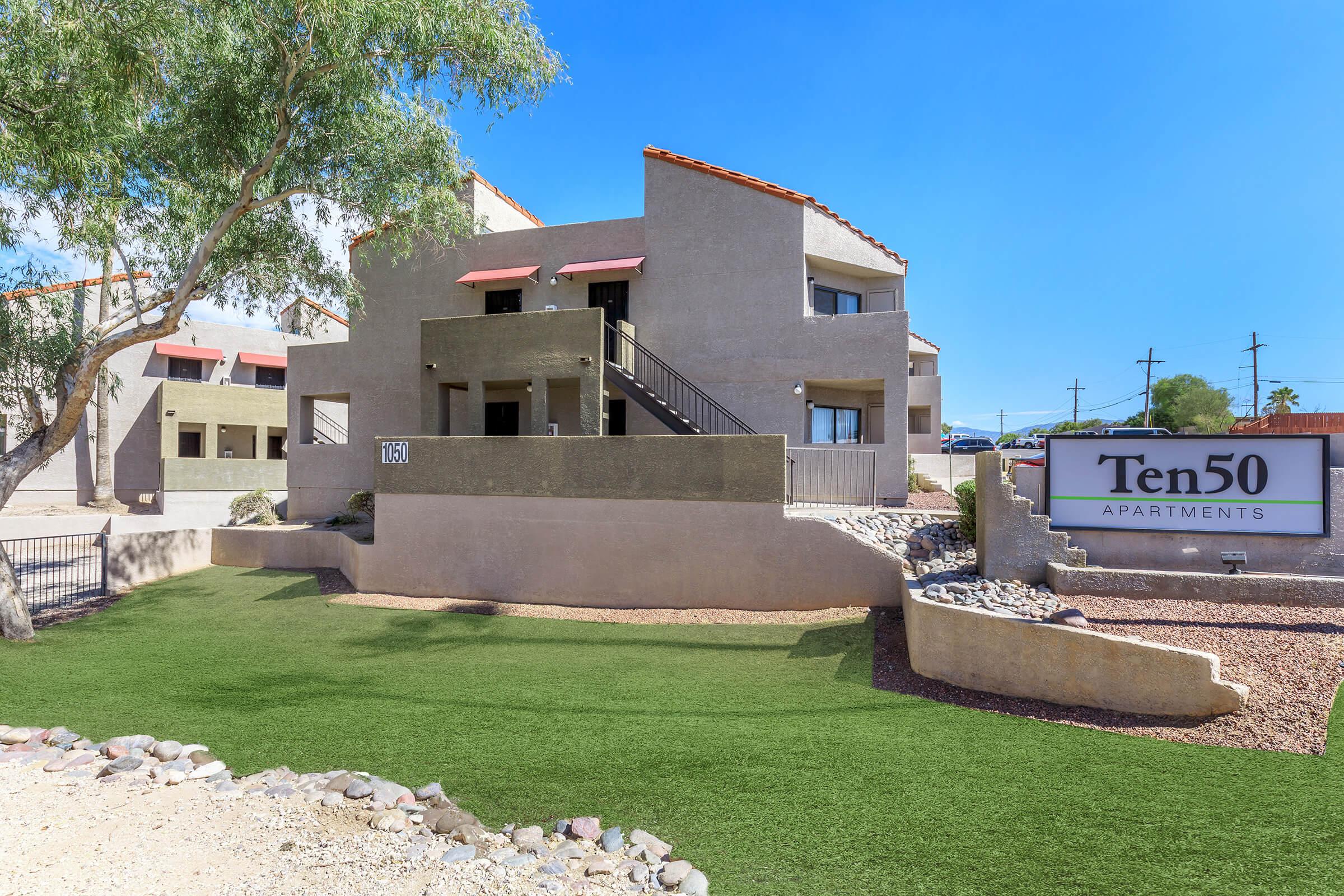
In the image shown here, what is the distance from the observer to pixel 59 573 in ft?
49.8

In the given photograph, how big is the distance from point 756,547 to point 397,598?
751 centimetres

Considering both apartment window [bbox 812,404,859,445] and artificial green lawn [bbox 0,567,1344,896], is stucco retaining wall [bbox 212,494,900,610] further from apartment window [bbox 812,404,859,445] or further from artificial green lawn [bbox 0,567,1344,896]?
apartment window [bbox 812,404,859,445]

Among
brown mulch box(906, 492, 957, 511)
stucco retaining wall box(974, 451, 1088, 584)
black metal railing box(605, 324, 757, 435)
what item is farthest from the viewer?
black metal railing box(605, 324, 757, 435)

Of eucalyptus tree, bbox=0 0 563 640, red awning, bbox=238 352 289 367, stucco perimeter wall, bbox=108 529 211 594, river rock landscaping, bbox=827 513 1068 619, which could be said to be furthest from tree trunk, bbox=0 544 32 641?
red awning, bbox=238 352 289 367

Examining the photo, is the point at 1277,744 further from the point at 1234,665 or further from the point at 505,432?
the point at 505,432

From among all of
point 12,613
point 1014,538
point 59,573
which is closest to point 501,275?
point 12,613

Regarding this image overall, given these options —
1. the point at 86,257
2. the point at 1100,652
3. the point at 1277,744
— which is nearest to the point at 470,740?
the point at 1100,652

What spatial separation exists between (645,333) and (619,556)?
6.43 meters

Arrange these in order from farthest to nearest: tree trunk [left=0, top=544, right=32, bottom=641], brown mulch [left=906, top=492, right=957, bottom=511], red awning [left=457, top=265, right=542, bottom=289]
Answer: red awning [left=457, top=265, right=542, bottom=289] → brown mulch [left=906, top=492, right=957, bottom=511] → tree trunk [left=0, top=544, right=32, bottom=641]

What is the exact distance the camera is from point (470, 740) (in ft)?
21.9

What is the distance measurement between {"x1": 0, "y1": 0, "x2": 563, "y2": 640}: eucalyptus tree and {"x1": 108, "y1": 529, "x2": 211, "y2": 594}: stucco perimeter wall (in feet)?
9.99

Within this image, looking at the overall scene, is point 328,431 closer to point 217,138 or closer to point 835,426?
point 217,138

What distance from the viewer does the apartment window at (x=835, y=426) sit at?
17062 mm

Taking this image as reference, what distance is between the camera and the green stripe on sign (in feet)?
28.7
